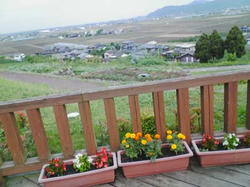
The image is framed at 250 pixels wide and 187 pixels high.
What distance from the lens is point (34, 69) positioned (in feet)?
41.8

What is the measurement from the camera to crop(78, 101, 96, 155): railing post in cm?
163

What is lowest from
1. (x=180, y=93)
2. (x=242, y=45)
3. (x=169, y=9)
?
(x=242, y=45)

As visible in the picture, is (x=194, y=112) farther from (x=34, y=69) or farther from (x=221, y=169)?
(x=34, y=69)

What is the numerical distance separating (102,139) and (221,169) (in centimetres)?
120

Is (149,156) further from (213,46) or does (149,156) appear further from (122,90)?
(213,46)

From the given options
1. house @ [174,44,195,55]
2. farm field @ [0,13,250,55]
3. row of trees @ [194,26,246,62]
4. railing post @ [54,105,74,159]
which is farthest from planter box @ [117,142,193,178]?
row of trees @ [194,26,246,62]

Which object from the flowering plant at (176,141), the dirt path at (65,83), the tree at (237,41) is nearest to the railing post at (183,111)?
the flowering plant at (176,141)

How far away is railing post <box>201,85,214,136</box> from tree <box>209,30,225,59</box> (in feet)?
49.2

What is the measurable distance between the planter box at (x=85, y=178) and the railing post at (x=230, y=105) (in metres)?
1.00

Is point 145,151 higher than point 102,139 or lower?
higher

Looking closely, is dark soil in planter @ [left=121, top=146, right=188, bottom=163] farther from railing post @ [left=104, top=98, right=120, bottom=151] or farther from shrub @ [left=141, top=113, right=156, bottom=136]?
shrub @ [left=141, top=113, right=156, bottom=136]

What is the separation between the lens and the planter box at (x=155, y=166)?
157 cm

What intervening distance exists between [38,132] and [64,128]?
200 mm

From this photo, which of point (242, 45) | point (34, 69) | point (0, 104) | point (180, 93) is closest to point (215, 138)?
point (180, 93)
